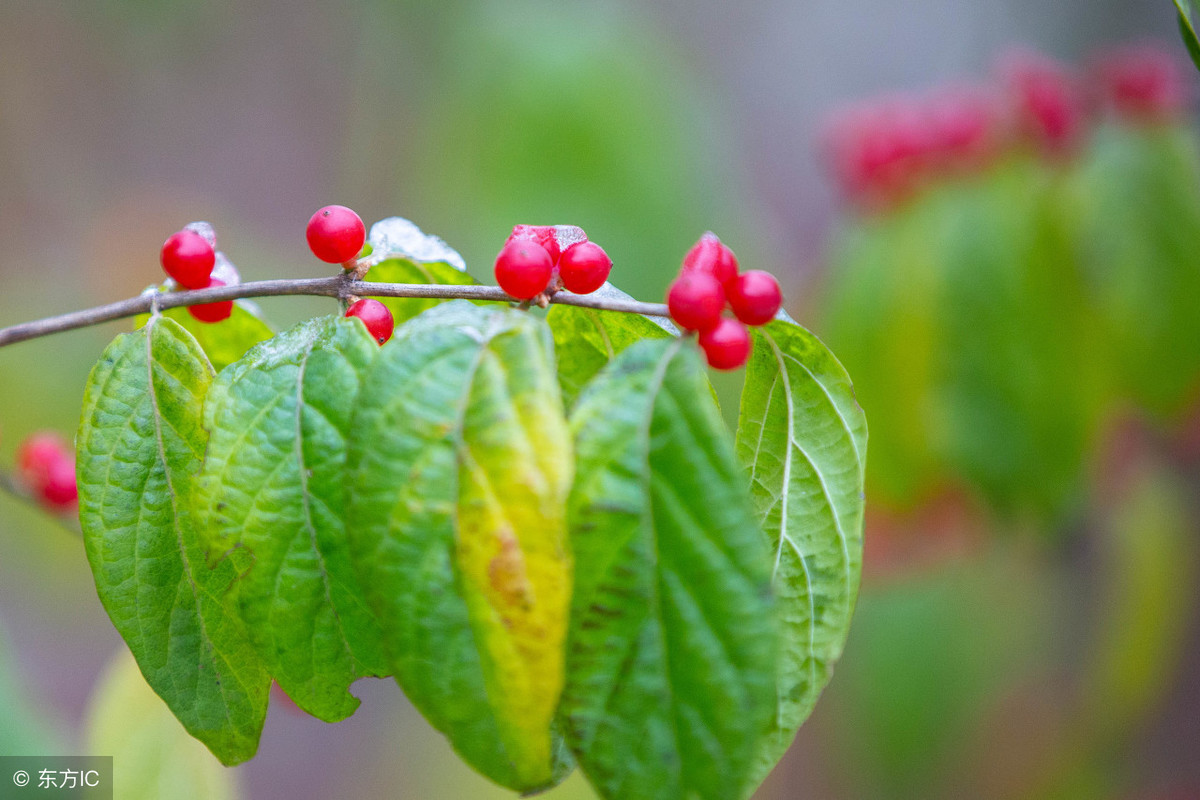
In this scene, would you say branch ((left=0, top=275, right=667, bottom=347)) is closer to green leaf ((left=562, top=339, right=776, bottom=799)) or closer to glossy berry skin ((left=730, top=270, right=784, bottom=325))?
glossy berry skin ((left=730, top=270, right=784, bottom=325))

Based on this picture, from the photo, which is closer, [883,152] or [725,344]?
[725,344]

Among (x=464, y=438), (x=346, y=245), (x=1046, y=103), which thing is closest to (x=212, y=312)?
(x=346, y=245)

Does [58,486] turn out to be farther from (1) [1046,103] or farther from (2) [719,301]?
(1) [1046,103]

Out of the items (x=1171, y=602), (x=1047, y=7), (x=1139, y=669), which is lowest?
(x=1139, y=669)

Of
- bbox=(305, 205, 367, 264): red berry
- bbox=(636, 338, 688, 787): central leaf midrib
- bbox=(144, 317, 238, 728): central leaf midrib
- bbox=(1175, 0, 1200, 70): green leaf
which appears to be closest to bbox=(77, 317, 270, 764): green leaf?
bbox=(144, 317, 238, 728): central leaf midrib

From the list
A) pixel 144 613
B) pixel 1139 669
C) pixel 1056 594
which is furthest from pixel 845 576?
pixel 1056 594

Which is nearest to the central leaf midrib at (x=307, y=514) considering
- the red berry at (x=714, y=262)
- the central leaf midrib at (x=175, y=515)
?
the central leaf midrib at (x=175, y=515)

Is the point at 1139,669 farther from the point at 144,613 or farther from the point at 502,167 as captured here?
the point at 144,613
